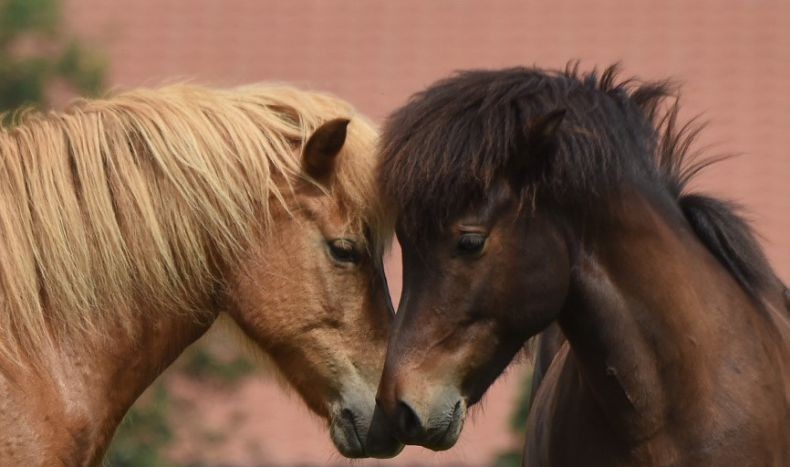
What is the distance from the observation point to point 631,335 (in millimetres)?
4469

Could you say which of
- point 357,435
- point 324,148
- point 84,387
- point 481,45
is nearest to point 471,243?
point 324,148

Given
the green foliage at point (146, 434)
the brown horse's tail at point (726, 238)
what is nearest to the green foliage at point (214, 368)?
the green foliage at point (146, 434)

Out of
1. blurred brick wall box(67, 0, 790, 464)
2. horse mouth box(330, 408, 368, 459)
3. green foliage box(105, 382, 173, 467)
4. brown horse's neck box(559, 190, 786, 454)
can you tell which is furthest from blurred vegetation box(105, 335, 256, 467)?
brown horse's neck box(559, 190, 786, 454)

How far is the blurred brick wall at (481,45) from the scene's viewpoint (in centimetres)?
1504

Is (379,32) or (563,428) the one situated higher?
(563,428)

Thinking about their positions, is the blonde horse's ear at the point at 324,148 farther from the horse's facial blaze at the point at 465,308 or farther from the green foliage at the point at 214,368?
the green foliage at the point at 214,368

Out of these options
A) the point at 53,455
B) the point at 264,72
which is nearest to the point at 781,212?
the point at 264,72

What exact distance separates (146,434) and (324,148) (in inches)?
241

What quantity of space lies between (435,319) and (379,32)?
450 inches

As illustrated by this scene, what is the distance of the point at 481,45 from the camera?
15.3 metres

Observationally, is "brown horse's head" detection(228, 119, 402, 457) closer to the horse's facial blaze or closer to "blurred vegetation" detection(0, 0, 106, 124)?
the horse's facial blaze

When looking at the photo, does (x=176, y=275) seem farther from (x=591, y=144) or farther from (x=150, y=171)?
(x=591, y=144)

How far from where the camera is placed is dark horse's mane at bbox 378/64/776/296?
4.37 meters

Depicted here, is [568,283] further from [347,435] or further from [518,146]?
[347,435]
